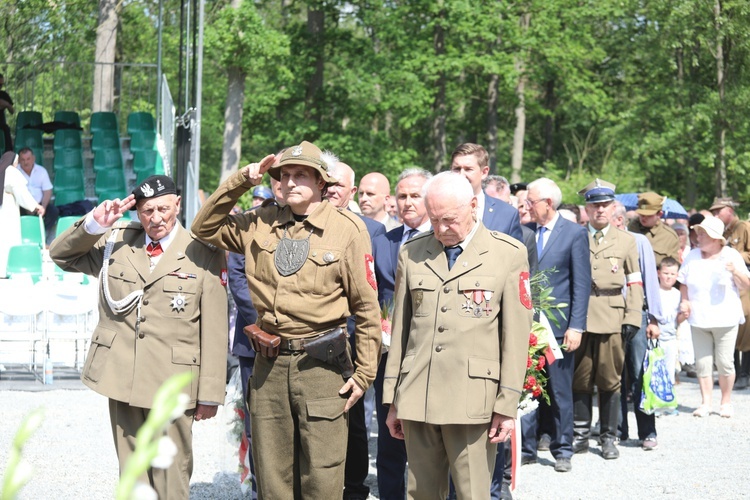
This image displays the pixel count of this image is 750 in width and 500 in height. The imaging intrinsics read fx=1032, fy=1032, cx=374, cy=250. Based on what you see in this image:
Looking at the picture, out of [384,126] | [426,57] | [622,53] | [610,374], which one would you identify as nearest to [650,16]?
[426,57]

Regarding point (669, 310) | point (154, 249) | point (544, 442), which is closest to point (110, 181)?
point (669, 310)

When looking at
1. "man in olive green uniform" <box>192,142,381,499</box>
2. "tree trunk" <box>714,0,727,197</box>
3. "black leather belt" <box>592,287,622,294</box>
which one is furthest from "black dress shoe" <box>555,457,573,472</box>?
Answer: "tree trunk" <box>714,0,727,197</box>

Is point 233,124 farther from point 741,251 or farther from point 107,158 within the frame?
point 741,251

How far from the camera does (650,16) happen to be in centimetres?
2491

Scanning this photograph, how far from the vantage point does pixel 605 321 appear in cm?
809

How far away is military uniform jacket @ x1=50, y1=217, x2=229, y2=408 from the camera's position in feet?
15.5

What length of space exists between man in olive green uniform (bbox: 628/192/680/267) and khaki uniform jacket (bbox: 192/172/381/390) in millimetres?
6639

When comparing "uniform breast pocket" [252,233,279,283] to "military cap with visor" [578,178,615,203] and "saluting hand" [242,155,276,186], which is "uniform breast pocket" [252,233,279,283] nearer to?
"saluting hand" [242,155,276,186]

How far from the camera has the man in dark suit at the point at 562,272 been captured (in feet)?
24.5

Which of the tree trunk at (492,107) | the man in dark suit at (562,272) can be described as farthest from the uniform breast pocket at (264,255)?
the tree trunk at (492,107)

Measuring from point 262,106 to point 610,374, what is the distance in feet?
70.4

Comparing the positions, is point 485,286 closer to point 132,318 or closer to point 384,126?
point 132,318

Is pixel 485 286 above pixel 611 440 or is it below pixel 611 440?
above

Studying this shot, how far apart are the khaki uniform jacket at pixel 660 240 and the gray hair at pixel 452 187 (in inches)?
277
